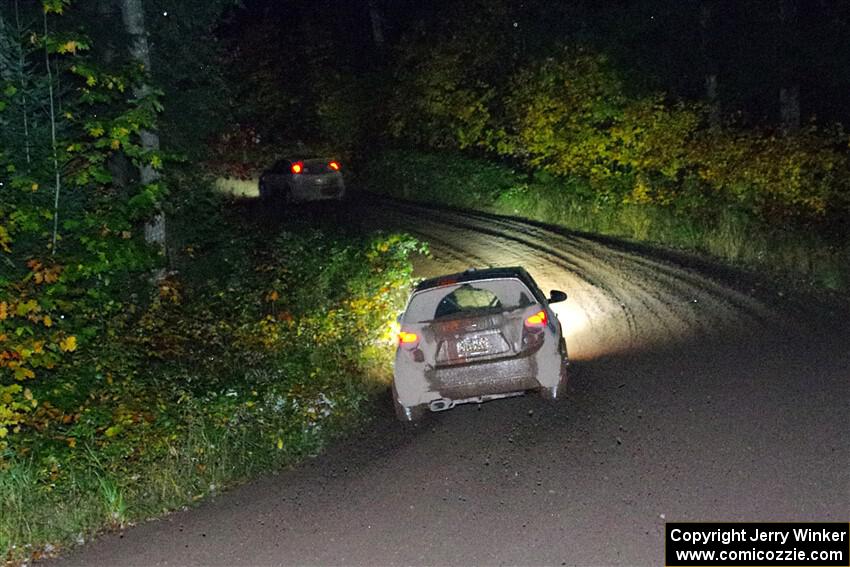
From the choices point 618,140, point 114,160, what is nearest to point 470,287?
point 114,160

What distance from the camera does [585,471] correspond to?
9.16m

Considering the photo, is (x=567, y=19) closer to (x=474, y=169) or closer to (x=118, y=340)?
(x=474, y=169)

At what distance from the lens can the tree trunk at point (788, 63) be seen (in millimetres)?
26484

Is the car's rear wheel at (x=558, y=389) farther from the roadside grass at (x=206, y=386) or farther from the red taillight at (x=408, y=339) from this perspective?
the roadside grass at (x=206, y=386)

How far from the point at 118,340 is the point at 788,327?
33.2 ft

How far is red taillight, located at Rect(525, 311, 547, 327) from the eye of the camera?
11516 mm

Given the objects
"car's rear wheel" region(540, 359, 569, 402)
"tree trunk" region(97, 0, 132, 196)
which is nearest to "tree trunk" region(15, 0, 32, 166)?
"tree trunk" region(97, 0, 132, 196)

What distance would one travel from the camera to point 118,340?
14758 mm

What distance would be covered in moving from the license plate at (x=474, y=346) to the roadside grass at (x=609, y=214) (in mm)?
9529

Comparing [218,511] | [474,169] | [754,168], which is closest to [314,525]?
[218,511]

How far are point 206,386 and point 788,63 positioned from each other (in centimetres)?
1938

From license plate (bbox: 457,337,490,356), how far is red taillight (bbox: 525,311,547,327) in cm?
52

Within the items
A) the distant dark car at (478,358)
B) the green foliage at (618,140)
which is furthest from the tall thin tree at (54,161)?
the green foliage at (618,140)

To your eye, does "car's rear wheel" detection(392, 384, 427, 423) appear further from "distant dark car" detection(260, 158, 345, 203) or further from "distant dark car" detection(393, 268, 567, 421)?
"distant dark car" detection(260, 158, 345, 203)
